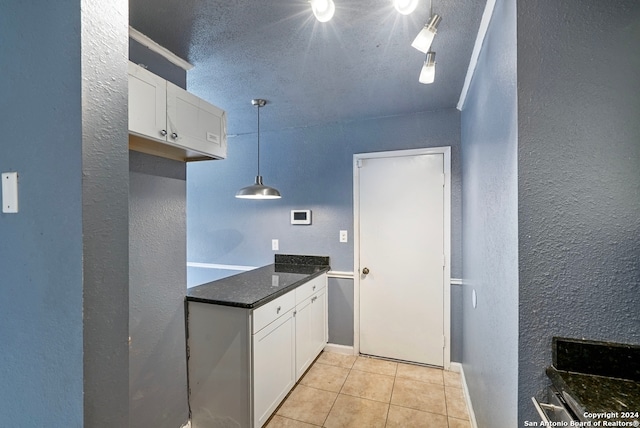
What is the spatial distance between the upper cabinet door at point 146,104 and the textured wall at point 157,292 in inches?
11.0

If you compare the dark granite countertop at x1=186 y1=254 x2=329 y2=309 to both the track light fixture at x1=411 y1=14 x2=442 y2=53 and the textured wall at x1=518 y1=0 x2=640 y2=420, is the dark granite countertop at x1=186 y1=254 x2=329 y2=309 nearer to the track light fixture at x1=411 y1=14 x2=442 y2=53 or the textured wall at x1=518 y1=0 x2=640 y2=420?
the textured wall at x1=518 y1=0 x2=640 y2=420

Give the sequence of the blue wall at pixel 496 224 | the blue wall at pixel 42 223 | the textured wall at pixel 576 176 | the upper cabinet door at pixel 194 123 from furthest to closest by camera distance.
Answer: the upper cabinet door at pixel 194 123
the blue wall at pixel 496 224
the textured wall at pixel 576 176
the blue wall at pixel 42 223

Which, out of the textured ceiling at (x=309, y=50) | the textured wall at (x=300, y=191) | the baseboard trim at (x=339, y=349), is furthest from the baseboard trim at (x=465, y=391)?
the textured ceiling at (x=309, y=50)

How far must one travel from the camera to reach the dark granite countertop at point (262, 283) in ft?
6.24

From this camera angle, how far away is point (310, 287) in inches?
107

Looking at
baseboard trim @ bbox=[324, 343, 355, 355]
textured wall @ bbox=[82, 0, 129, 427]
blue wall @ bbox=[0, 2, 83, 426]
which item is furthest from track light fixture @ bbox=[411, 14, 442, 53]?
baseboard trim @ bbox=[324, 343, 355, 355]

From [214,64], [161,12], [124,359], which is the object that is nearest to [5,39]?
[161,12]

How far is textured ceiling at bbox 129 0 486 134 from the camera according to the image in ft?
4.67

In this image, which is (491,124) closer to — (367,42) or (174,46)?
(367,42)

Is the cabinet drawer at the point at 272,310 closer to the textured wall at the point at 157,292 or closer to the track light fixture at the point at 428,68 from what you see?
the textured wall at the point at 157,292

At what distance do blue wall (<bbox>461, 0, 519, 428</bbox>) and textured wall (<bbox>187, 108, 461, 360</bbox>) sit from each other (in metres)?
0.91

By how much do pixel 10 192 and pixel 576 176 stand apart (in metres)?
1.73

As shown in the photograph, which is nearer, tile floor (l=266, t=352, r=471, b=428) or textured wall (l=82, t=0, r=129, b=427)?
textured wall (l=82, t=0, r=129, b=427)

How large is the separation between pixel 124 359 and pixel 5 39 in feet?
3.20
